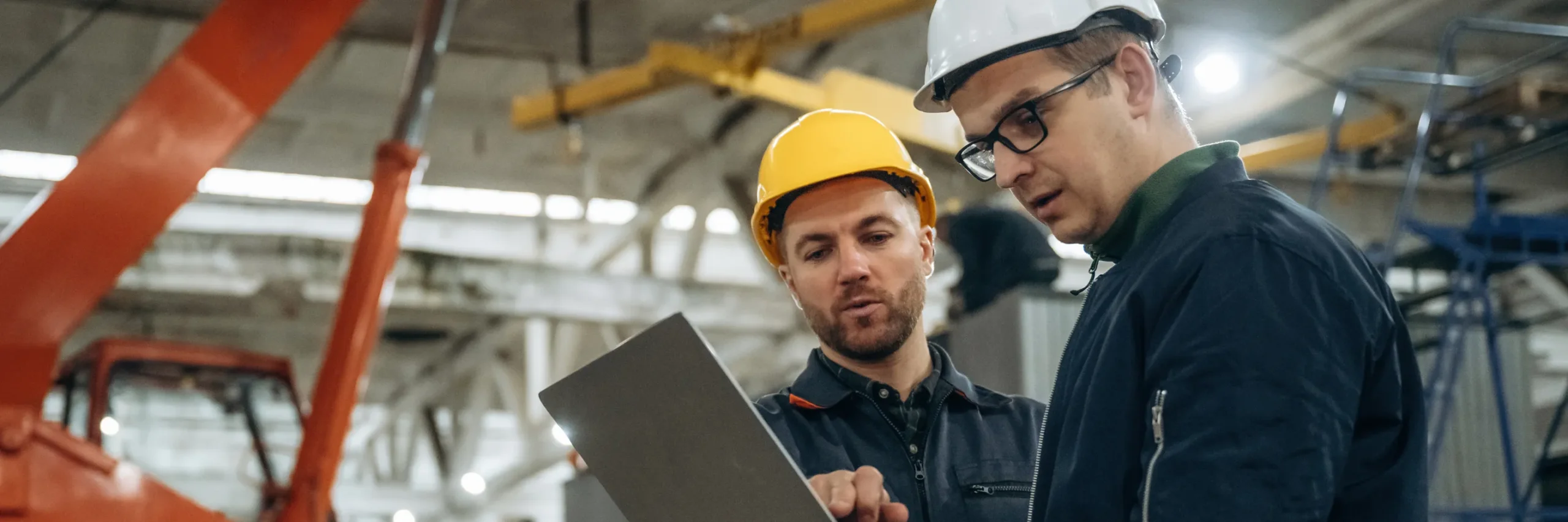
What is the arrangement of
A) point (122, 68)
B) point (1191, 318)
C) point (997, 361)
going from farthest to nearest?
1. point (122, 68)
2. point (997, 361)
3. point (1191, 318)

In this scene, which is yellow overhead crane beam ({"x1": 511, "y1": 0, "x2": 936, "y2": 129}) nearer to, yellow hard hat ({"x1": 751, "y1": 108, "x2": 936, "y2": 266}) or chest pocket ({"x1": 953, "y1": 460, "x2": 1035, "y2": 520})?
yellow hard hat ({"x1": 751, "y1": 108, "x2": 936, "y2": 266})

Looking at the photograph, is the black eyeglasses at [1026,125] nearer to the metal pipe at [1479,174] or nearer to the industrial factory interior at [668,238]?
the industrial factory interior at [668,238]

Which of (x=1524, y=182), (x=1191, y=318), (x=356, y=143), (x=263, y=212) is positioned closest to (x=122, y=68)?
(x=356, y=143)

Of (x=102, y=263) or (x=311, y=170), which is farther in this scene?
(x=311, y=170)

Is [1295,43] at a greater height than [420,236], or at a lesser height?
lesser

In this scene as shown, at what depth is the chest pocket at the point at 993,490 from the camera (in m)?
2.43

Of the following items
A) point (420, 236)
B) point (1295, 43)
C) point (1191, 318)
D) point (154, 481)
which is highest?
point (420, 236)

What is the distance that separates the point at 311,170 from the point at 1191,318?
1259 centimetres

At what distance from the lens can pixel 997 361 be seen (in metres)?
6.77

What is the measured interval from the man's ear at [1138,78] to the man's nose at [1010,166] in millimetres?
147

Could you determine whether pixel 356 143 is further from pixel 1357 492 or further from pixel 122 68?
pixel 1357 492

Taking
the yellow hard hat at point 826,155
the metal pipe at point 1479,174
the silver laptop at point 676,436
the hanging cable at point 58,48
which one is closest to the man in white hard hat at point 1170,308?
the silver laptop at point 676,436

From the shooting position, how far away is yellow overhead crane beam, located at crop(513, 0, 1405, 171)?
27.4ft

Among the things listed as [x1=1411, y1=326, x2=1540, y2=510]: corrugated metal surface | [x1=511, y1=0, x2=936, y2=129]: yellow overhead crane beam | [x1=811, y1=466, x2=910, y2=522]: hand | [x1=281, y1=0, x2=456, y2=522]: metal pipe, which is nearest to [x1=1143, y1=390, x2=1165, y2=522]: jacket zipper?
[x1=811, y1=466, x2=910, y2=522]: hand
